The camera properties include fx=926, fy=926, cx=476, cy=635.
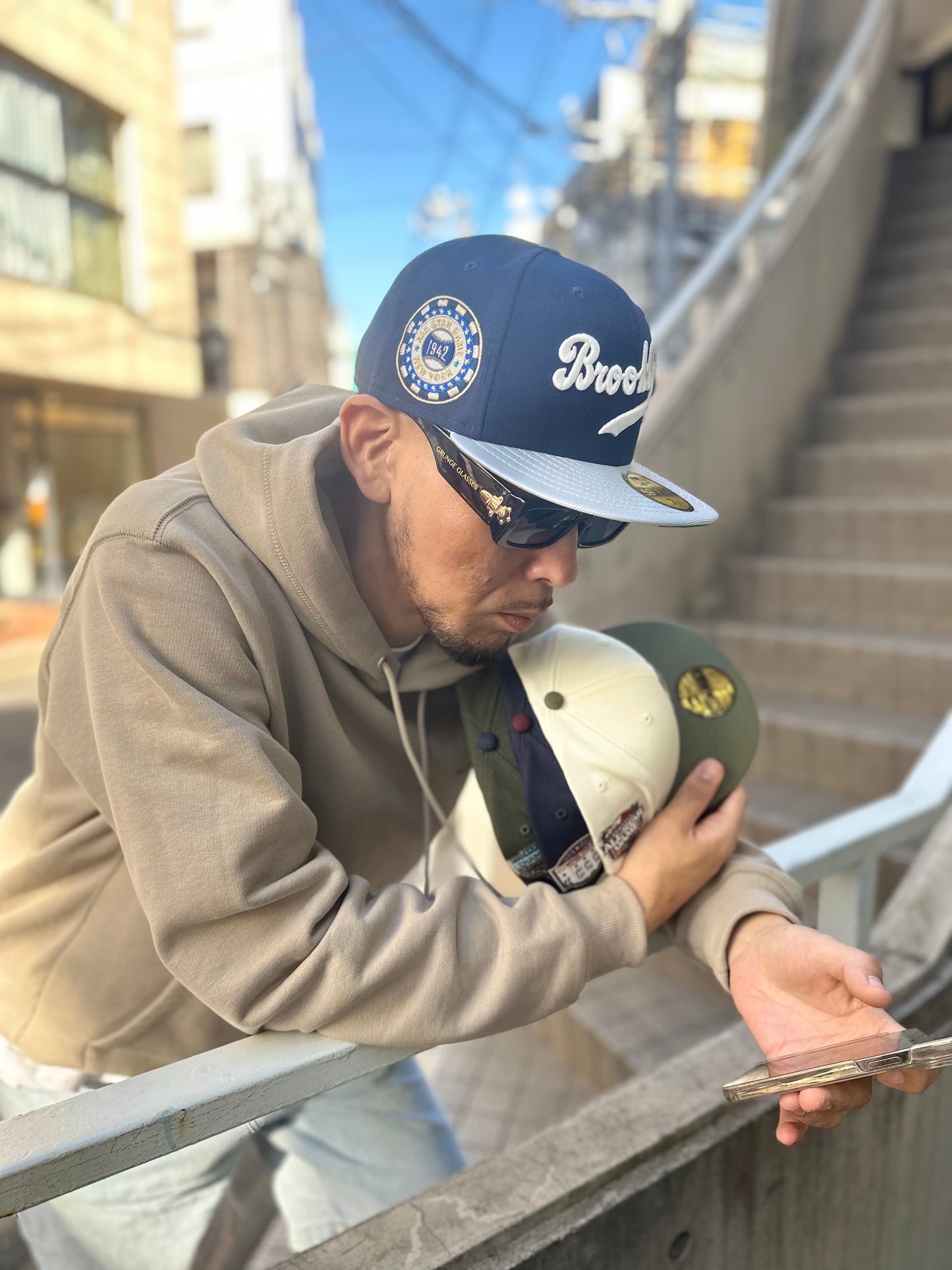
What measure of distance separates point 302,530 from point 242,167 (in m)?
24.0

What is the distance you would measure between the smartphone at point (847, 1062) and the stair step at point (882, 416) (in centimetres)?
527

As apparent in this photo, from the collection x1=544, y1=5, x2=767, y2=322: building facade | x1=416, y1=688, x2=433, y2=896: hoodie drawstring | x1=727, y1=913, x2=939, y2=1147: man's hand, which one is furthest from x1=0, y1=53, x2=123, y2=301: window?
x1=727, y1=913, x2=939, y2=1147: man's hand

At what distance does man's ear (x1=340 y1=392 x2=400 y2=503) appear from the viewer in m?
1.31

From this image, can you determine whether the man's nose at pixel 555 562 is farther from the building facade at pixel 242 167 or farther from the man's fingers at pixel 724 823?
the building facade at pixel 242 167

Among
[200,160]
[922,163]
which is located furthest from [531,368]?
[200,160]

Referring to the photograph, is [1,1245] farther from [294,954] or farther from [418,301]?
[418,301]

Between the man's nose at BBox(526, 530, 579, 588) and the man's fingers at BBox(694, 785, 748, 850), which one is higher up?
the man's nose at BBox(526, 530, 579, 588)

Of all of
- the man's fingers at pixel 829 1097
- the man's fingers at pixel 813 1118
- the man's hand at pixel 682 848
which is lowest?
the man's fingers at pixel 813 1118

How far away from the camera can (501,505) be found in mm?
1180

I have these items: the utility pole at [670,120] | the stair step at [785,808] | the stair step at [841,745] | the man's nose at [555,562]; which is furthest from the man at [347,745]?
the utility pole at [670,120]

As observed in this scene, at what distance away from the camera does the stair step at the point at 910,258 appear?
677 cm

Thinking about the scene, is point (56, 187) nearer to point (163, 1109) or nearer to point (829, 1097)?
point (163, 1109)

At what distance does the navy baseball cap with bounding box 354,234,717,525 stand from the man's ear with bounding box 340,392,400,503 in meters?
0.04

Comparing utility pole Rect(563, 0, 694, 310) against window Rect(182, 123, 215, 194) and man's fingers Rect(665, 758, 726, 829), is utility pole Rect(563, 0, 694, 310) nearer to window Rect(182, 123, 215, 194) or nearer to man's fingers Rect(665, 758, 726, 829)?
man's fingers Rect(665, 758, 726, 829)
